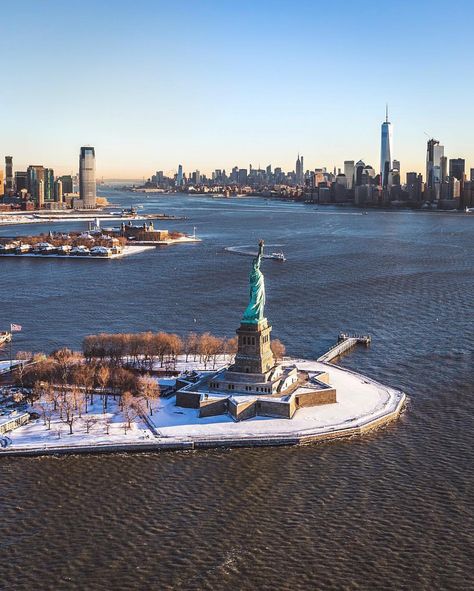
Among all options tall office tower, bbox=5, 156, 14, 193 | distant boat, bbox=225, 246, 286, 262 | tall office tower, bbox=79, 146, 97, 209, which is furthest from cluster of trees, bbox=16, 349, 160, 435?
tall office tower, bbox=5, 156, 14, 193

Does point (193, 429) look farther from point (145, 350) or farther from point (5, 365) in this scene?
point (5, 365)

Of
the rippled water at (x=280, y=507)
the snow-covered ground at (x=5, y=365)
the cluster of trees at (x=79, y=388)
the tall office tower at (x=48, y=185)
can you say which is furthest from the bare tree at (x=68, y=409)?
the tall office tower at (x=48, y=185)

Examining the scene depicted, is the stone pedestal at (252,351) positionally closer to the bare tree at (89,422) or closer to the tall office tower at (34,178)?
the bare tree at (89,422)

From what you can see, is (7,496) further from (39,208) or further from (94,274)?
(39,208)

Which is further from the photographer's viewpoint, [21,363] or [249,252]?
[249,252]

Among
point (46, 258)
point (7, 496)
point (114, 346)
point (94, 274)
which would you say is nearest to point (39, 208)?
point (46, 258)

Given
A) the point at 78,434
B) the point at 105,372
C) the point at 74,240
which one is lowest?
the point at 78,434

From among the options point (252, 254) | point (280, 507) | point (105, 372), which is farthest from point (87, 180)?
point (280, 507)
